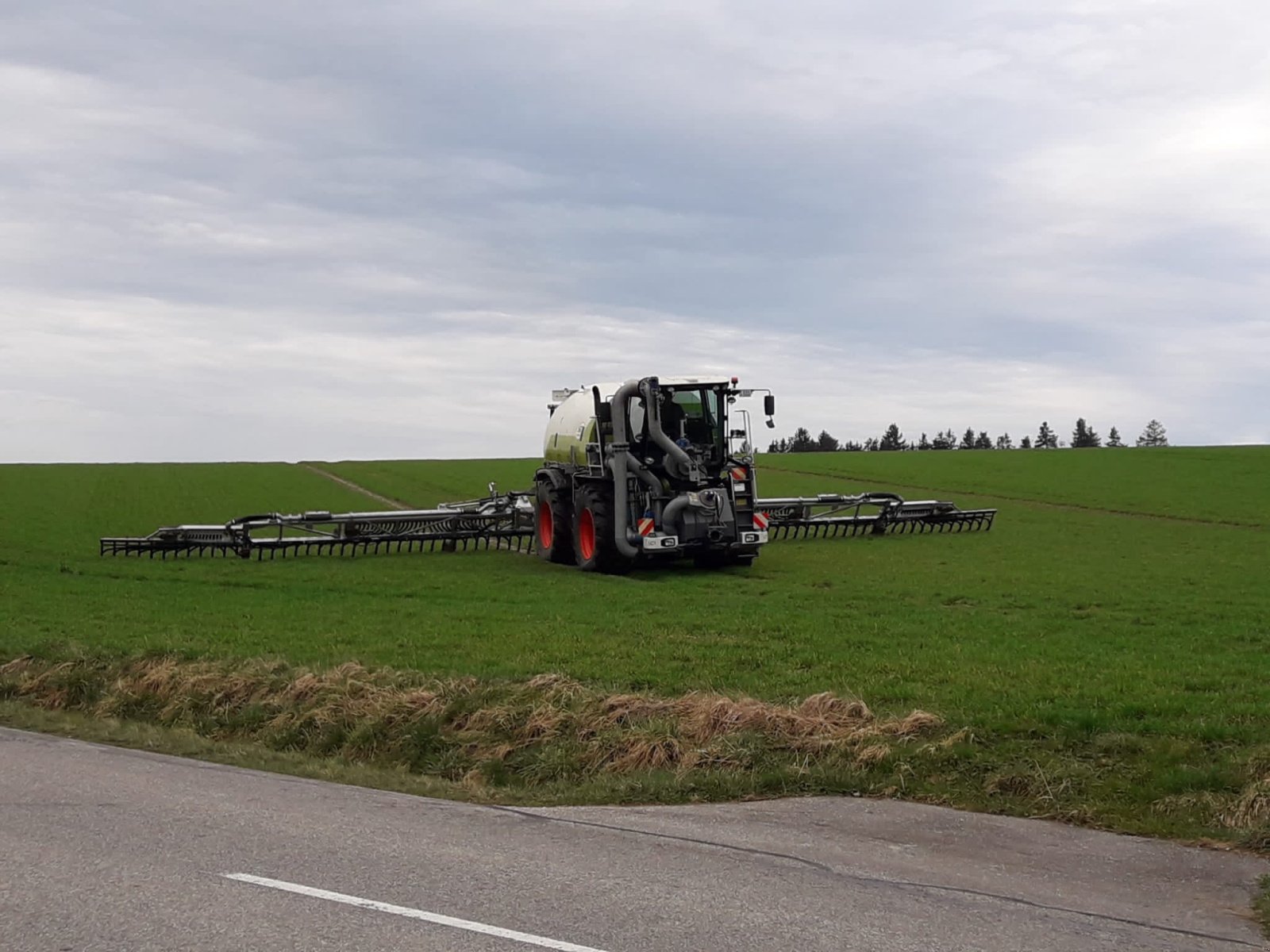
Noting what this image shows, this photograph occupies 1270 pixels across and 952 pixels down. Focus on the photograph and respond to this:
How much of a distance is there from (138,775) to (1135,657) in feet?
32.2

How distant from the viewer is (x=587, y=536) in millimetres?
27156

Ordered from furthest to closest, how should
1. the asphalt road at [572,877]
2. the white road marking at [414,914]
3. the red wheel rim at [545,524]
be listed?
the red wheel rim at [545,524], the asphalt road at [572,877], the white road marking at [414,914]

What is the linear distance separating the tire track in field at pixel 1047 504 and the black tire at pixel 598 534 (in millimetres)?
19364

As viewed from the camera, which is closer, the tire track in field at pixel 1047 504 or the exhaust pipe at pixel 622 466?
the exhaust pipe at pixel 622 466

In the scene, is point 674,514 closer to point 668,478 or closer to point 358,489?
point 668,478

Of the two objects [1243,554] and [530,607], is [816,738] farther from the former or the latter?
[1243,554]

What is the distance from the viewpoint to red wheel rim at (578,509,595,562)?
2673 cm

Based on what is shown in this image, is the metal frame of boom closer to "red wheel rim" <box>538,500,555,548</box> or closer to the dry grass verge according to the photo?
"red wheel rim" <box>538,500,555,548</box>

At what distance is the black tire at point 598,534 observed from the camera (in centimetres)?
2616

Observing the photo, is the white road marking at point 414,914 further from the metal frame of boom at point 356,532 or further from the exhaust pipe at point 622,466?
the metal frame of boom at point 356,532

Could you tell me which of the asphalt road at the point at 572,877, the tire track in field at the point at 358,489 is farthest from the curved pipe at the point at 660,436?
the tire track in field at the point at 358,489

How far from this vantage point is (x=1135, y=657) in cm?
1414

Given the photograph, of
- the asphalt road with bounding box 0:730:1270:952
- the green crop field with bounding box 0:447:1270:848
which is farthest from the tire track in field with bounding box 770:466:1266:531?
the asphalt road with bounding box 0:730:1270:952

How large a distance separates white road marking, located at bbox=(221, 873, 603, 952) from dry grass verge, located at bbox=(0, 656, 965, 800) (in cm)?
323
